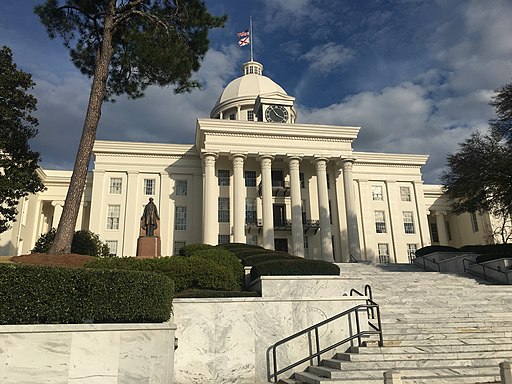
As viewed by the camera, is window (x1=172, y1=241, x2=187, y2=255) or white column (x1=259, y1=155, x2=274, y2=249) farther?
window (x1=172, y1=241, x2=187, y2=255)

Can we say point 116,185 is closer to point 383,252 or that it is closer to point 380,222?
point 380,222

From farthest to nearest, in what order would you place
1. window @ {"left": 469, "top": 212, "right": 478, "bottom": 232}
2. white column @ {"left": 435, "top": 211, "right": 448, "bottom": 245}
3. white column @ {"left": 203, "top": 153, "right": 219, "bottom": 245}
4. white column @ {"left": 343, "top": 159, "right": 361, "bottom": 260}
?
window @ {"left": 469, "top": 212, "right": 478, "bottom": 232} → white column @ {"left": 435, "top": 211, "right": 448, "bottom": 245} → white column @ {"left": 343, "top": 159, "right": 361, "bottom": 260} → white column @ {"left": 203, "top": 153, "right": 219, "bottom": 245}

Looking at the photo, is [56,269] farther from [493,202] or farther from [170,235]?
[170,235]

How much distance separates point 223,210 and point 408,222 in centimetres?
1926

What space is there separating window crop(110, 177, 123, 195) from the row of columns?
8.91m

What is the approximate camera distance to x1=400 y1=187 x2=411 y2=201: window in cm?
4269

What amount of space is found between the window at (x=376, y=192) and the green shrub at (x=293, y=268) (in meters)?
29.2

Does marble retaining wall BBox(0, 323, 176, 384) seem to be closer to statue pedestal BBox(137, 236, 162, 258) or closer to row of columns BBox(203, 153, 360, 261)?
statue pedestal BBox(137, 236, 162, 258)

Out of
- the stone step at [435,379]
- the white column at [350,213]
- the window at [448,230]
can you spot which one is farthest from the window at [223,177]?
the stone step at [435,379]

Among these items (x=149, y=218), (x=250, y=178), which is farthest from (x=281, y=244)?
(x=149, y=218)

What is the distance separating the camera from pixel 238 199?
3438cm

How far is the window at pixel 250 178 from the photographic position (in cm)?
3850

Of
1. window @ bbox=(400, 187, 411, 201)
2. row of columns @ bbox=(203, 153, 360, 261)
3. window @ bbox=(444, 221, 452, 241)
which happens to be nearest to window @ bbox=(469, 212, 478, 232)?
window @ bbox=(444, 221, 452, 241)

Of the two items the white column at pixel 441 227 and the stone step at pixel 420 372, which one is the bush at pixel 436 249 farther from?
the white column at pixel 441 227
